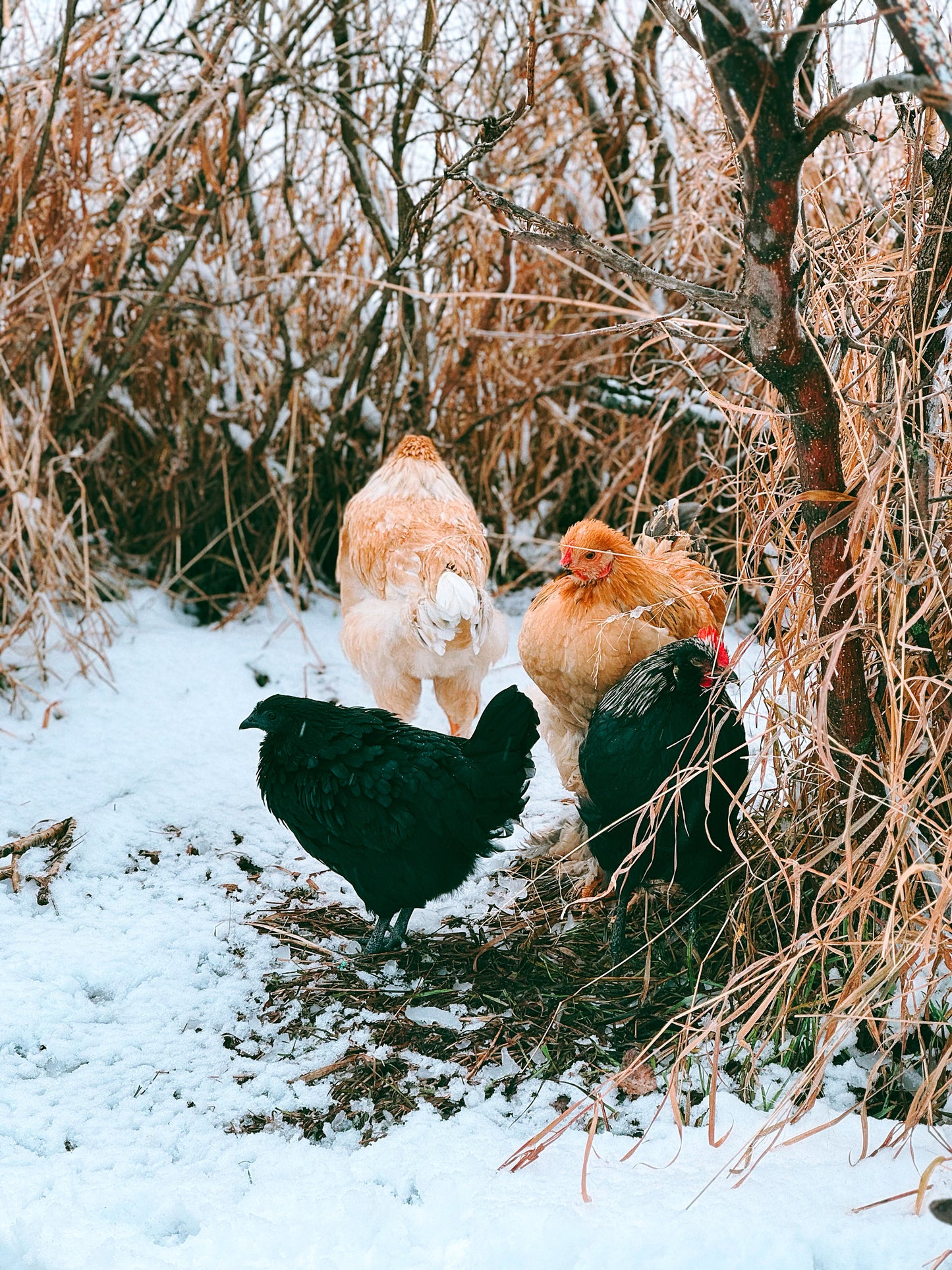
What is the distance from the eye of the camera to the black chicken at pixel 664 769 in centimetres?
228

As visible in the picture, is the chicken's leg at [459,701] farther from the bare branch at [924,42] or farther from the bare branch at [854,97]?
the bare branch at [924,42]

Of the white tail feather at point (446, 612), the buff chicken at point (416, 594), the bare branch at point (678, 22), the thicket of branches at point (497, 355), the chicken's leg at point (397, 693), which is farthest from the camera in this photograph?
the chicken's leg at point (397, 693)

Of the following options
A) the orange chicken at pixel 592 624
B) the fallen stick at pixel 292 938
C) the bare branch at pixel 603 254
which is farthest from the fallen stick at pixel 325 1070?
the bare branch at pixel 603 254

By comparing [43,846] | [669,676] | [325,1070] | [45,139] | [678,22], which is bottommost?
[325,1070]

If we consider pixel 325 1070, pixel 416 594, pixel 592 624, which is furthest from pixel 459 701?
pixel 325 1070

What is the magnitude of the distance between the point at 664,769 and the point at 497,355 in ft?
8.29

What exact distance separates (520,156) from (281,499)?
1.72 meters

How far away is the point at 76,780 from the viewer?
3.03m

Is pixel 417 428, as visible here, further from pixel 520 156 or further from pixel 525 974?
pixel 525 974

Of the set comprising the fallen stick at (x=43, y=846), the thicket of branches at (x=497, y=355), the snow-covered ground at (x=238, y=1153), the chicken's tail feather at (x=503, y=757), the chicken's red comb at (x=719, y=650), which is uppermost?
the thicket of branches at (x=497, y=355)

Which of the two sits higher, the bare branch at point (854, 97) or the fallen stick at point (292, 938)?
the bare branch at point (854, 97)

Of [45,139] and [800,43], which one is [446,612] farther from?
[45,139]

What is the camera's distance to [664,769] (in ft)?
7.59

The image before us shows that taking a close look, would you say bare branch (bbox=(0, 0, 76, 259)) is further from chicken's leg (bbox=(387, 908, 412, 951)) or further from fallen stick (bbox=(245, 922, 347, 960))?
chicken's leg (bbox=(387, 908, 412, 951))
